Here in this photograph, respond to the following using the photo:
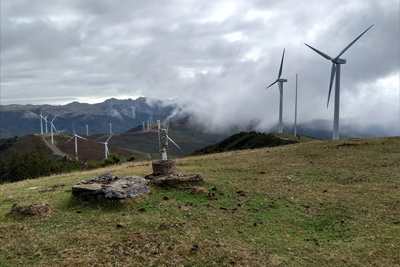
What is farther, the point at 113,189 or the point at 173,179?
the point at 173,179

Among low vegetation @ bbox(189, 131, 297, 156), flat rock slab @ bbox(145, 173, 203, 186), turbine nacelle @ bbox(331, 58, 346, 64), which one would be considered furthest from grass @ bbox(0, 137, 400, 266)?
low vegetation @ bbox(189, 131, 297, 156)

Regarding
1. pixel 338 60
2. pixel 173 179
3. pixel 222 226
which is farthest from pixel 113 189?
pixel 338 60

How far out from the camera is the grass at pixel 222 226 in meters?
10.6

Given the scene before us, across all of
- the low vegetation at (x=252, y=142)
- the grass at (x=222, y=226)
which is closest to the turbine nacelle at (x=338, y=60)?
the low vegetation at (x=252, y=142)

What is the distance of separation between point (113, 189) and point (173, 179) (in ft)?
12.4

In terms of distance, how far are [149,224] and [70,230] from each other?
3.12 meters

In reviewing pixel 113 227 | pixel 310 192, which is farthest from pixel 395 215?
pixel 113 227

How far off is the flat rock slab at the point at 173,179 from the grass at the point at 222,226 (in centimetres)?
58

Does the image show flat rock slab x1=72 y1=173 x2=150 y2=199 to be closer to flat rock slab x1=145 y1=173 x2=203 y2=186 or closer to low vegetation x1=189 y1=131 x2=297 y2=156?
flat rock slab x1=145 y1=173 x2=203 y2=186

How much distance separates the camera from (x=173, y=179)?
708 inches

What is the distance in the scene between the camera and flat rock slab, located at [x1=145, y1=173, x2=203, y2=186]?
1789cm

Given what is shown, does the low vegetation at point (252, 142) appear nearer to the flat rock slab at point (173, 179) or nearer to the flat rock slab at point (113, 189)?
the flat rock slab at point (173, 179)

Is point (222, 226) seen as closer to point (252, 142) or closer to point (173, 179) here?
point (173, 179)

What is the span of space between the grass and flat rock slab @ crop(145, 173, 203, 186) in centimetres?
58
